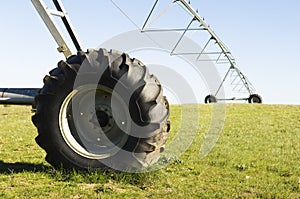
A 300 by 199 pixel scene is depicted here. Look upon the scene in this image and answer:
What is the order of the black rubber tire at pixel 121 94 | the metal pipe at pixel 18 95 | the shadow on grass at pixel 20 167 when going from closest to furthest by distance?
the black rubber tire at pixel 121 94 < the shadow on grass at pixel 20 167 < the metal pipe at pixel 18 95

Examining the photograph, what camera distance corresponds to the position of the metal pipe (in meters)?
6.86

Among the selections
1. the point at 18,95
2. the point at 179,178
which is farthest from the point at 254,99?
the point at 179,178

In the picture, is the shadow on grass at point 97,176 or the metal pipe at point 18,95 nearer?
the shadow on grass at point 97,176

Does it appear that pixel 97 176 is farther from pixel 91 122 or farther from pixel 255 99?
pixel 255 99

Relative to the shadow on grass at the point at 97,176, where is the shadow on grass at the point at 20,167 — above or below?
below

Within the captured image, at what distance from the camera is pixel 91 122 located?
5.34 m

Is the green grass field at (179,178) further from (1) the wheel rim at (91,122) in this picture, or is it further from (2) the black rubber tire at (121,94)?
(1) the wheel rim at (91,122)

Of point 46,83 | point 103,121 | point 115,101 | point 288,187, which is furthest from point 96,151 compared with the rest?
point 288,187

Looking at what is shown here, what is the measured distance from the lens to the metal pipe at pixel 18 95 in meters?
6.86

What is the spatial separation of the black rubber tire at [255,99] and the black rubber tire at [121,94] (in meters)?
27.3

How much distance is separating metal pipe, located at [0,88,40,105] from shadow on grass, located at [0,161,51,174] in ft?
3.75

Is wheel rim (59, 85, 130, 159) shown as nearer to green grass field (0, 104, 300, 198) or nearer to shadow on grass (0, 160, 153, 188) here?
shadow on grass (0, 160, 153, 188)

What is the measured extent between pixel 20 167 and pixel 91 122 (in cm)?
153

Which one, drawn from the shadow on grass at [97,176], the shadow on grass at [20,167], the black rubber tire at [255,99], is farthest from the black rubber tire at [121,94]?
the black rubber tire at [255,99]
